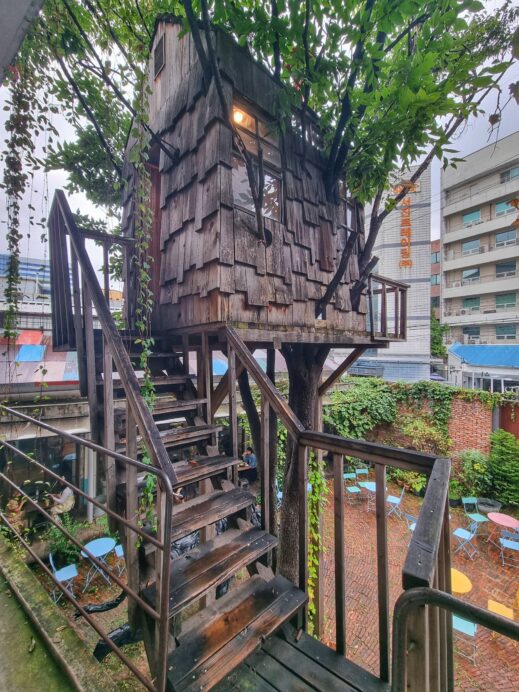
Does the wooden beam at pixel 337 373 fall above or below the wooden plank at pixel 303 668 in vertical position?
above

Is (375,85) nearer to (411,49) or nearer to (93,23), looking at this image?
(411,49)

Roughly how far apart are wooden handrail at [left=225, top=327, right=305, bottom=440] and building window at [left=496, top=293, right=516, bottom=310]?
72.2 feet

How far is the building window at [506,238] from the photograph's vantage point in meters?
17.5

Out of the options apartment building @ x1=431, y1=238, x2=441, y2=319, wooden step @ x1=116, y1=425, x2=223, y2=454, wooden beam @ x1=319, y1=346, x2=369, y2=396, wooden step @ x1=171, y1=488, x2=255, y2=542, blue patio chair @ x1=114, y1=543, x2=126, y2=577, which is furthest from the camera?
apartment building @ x1=431, y1=238, x2=441, y2=319

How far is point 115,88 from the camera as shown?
9.16 feet

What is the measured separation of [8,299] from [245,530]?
2.75 meters

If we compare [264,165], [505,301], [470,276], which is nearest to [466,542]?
[264,165]

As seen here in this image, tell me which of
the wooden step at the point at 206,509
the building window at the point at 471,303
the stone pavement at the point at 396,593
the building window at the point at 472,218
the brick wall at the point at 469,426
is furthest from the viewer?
the building window at the point at 471,303

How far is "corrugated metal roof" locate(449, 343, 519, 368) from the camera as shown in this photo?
14.2m

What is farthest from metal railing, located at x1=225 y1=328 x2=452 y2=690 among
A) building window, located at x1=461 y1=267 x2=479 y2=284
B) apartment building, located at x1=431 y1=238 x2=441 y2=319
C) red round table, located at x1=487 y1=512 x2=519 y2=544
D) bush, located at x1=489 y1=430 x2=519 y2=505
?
apartment building, located at x1=431 y1=238 x2=441 y2=319

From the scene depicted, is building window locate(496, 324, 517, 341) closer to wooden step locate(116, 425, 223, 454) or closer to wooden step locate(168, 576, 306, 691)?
wooden step locate(116, 425, 223, 454)

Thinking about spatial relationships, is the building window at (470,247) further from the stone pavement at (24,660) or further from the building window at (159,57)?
the stone pavement at (24,660)

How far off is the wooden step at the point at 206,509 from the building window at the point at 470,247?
23.4 meters

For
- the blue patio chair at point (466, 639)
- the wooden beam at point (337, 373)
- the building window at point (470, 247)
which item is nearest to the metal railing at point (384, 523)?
the wooden beam at point (337, 373)
